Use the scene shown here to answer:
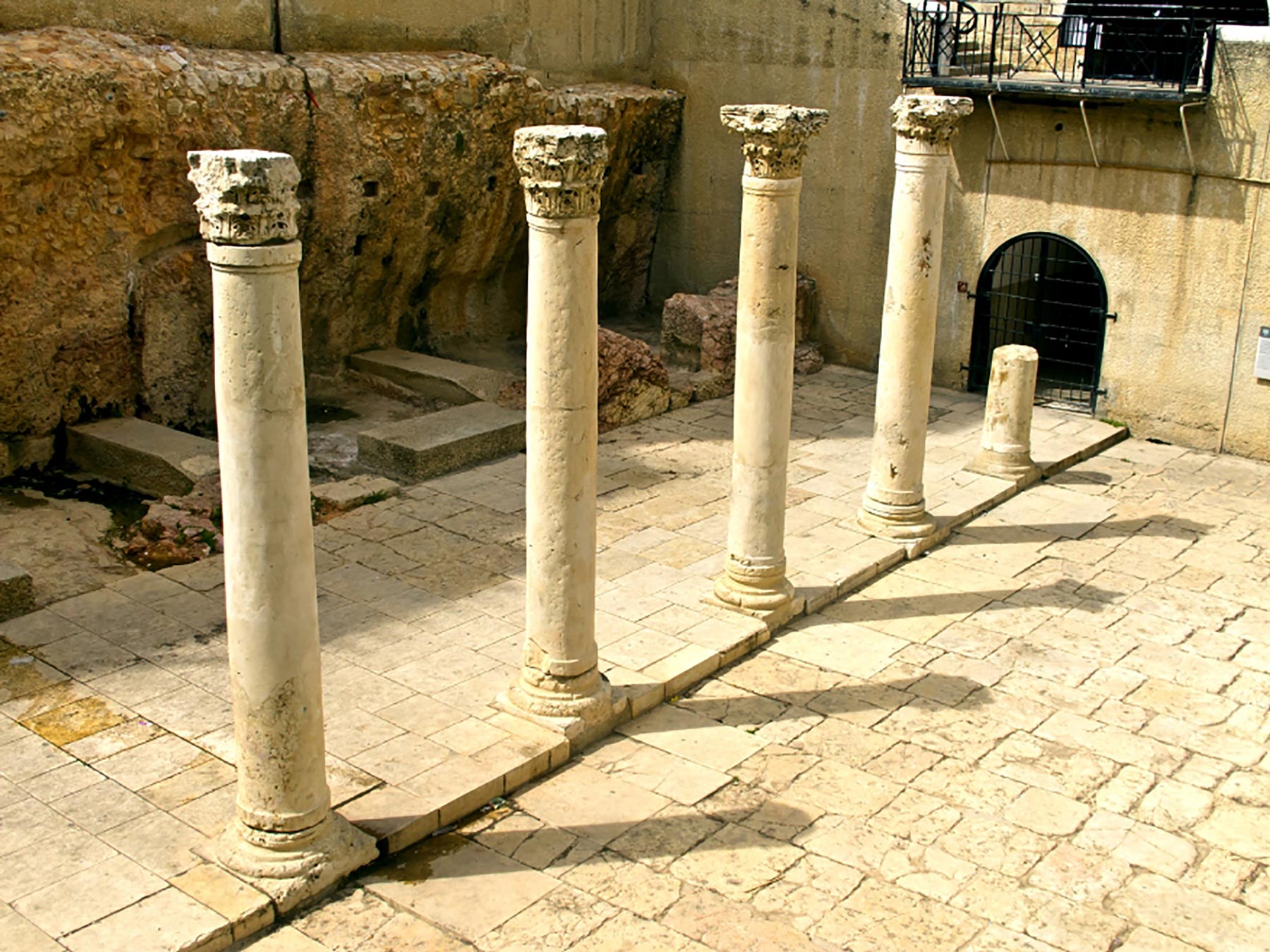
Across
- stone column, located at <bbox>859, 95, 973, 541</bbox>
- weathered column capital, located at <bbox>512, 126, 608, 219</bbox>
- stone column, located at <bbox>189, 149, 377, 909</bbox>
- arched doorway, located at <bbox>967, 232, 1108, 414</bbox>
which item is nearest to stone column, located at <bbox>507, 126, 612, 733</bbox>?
weathered column capital, located at <bbox>512, 126, 608, 219</bbox>

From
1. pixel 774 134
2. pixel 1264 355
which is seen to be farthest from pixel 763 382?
pixel 1264 355

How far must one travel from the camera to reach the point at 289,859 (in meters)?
6.82

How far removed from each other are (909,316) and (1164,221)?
4.56m

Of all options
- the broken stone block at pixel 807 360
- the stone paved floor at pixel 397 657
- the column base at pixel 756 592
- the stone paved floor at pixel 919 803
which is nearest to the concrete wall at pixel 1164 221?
the stone paved floor at pixel 397 657

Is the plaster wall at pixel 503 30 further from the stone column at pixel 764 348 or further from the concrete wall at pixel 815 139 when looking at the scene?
the stone column at pixel 764 348

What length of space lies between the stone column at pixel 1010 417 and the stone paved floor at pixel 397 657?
0.30 metres

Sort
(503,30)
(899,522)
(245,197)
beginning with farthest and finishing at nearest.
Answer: (503,30)
(899,522)
(245,197)

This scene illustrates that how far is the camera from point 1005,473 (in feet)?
43.8

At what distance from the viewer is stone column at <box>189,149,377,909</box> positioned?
6121 mm

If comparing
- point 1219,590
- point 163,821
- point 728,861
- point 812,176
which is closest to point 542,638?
point 728,861

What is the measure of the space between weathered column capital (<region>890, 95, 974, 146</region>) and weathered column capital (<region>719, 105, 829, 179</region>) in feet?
5.12

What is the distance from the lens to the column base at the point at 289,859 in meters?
6.75

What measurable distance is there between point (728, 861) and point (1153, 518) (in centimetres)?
695

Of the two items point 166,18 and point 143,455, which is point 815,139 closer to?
point 166,18
